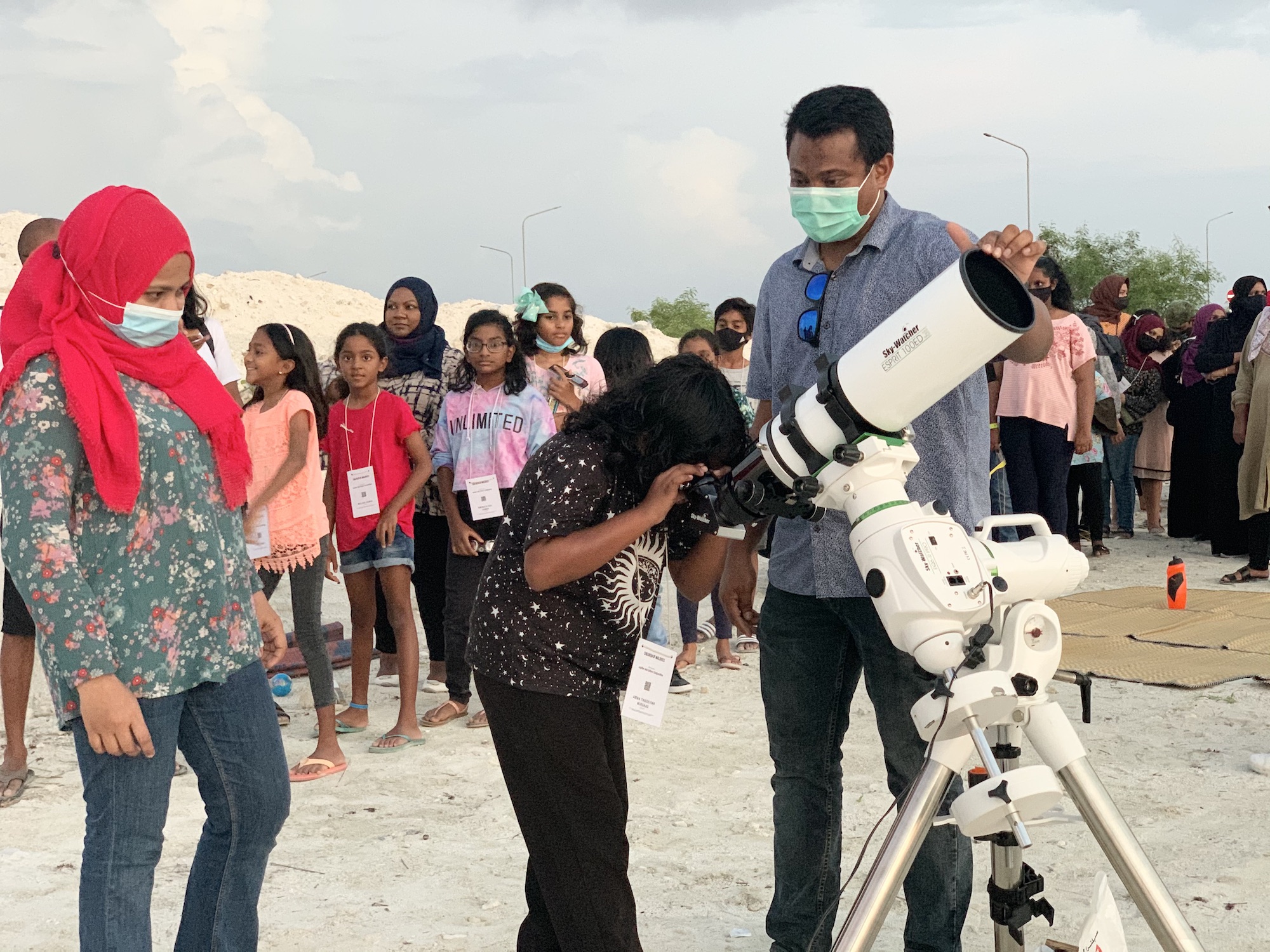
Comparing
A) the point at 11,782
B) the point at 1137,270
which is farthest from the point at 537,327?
the point at 1137,270

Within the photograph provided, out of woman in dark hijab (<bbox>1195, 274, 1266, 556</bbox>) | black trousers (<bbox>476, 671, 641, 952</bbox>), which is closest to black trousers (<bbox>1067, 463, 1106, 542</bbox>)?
woman in dark hijab (<bbox>1195, 274, 1266, 556</bbox>)

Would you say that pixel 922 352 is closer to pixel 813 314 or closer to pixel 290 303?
pixel 813 314

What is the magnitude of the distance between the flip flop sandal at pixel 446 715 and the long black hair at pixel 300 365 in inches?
53.5

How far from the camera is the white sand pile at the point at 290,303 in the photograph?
34.9 meters

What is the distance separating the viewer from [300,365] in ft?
17.5

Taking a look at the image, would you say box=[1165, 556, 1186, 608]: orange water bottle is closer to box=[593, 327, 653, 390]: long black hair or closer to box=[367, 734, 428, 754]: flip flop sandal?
box=[593, 327, 653, 390]: long black hair

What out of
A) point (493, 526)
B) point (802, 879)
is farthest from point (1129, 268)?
point (802, 879)

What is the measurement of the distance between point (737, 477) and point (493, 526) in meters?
3.43

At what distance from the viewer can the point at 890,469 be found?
7.06 feet

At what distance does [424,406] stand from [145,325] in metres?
3.76

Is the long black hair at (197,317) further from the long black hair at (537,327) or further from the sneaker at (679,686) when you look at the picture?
the sneaker at (679,686)

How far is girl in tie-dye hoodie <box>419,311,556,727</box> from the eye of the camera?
5.53 metres

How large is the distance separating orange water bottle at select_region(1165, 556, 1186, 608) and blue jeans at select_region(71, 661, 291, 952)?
252 inches

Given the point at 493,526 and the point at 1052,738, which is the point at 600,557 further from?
the point at 493,526
